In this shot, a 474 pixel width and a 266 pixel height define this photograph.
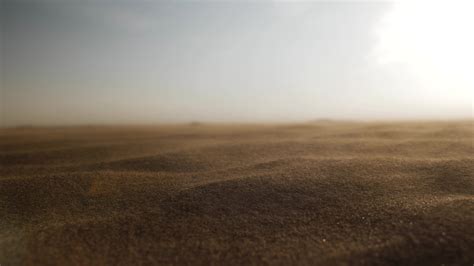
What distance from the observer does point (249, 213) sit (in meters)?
3.05

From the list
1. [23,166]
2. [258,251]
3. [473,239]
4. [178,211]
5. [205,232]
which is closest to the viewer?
[473,239]

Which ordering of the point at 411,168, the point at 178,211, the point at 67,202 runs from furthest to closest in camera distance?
the point at 411,168 < the point at 67,202 < the point at 178,211

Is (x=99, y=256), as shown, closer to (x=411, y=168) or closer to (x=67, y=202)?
(x=67, y=202)

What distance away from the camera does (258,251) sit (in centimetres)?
244

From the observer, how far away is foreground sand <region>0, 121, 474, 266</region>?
2371 millimetres

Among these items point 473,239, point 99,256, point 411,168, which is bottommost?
point 99,256

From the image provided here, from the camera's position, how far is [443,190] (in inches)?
130

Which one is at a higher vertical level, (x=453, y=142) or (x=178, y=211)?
(x=453, y=142)

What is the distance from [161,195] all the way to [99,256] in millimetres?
1212

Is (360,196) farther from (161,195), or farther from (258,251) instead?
(161,195)

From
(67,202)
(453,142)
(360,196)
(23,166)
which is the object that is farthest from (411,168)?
(23,166)

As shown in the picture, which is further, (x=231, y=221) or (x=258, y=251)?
(x=231, y=221)

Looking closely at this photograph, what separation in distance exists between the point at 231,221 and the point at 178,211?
→ 727mm

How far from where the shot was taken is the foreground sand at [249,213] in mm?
2371
